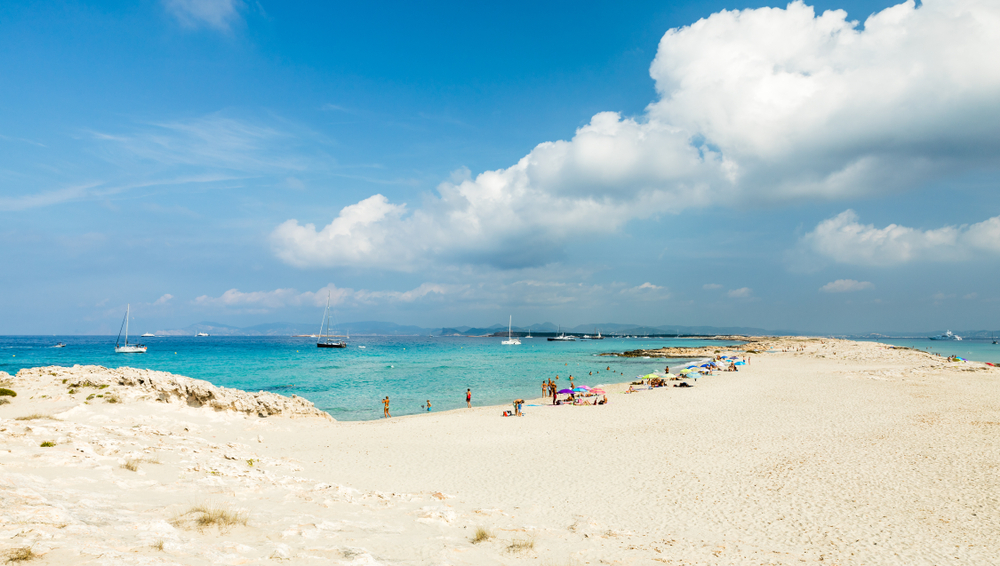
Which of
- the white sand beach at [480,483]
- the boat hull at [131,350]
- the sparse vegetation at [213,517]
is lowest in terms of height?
the boat hull at [131,350]

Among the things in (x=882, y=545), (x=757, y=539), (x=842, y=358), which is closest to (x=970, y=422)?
(x=882, y=545)

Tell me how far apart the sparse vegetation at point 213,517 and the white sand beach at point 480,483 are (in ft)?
0.24

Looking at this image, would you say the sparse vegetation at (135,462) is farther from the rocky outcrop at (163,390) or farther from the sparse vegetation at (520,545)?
the rocky outcrop at (163,390)

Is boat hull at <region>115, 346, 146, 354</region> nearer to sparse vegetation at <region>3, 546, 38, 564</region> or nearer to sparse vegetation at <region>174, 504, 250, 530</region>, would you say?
sparse vegetation at <region>174, 504, 250, 530</region>

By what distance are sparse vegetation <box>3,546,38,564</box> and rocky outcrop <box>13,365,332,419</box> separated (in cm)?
1793

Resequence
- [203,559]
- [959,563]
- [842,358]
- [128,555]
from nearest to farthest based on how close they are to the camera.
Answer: [128,555] < [203,559] < [959,563] < [842,358]

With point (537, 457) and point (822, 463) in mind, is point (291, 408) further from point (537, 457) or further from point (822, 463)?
point (822, 463)

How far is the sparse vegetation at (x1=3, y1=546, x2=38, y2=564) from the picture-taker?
173 inches

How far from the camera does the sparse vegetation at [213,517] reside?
6.75 m

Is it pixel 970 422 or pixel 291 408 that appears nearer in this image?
pixel 970 422

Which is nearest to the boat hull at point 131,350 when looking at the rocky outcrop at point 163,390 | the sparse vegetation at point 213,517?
the rocky outcrop at point 163,390

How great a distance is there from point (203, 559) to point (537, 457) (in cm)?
1228

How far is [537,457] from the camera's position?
53.4 feet

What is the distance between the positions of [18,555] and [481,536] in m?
6.03
